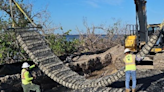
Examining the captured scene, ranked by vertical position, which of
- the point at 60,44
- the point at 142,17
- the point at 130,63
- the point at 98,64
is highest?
the point at 142,17

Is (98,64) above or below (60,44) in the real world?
below

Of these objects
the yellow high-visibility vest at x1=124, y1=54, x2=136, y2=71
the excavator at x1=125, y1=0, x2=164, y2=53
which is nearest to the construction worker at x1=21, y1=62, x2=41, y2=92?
the yellow high-visibility vest at x1=124, y1=54, x2=136, y2=71

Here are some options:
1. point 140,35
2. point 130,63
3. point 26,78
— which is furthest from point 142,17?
point 26,78

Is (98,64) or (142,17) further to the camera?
(98,64)

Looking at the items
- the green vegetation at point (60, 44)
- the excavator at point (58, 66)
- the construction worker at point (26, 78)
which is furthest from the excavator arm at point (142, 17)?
the construction worker at point (26, 78)

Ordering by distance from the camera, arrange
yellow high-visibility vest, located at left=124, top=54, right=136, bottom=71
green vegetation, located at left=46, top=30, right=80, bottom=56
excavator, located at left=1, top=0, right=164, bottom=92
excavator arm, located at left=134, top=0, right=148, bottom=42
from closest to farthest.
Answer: yellow high-visibility vest, located at left=124, top=54, right=136, bottom=71 → excavator, located at left=1, top=0, right=164, bottom=92 → excavator arm, located at left=134, top=0, right=148, bottom=42 → green vegetation, located at left=46, top=30, right=80, bottom=56

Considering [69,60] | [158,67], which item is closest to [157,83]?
[158,67]

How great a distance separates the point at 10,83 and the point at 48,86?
2.51m

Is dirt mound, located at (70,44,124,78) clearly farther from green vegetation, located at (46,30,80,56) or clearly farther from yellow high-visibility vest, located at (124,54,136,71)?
yellow high-visibility vest, located at (124,54,136,71)

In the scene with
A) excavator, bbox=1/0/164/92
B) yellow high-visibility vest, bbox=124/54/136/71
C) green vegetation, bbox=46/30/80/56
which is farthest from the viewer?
green vegetation, bbox=46/30/80/56

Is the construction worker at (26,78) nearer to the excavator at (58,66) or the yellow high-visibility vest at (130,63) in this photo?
the excavator at (58,66)

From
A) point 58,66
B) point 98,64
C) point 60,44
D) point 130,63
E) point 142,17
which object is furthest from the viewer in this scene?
point 60,44

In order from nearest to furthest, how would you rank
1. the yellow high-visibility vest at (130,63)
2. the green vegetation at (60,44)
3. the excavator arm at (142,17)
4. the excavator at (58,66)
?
the yellow high-visibility vest at (130,63) → the excavator at (58,66) → the excavator arm at (142,17) → the green vegetation at (60,44)

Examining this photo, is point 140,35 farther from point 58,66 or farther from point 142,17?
point 58,66
